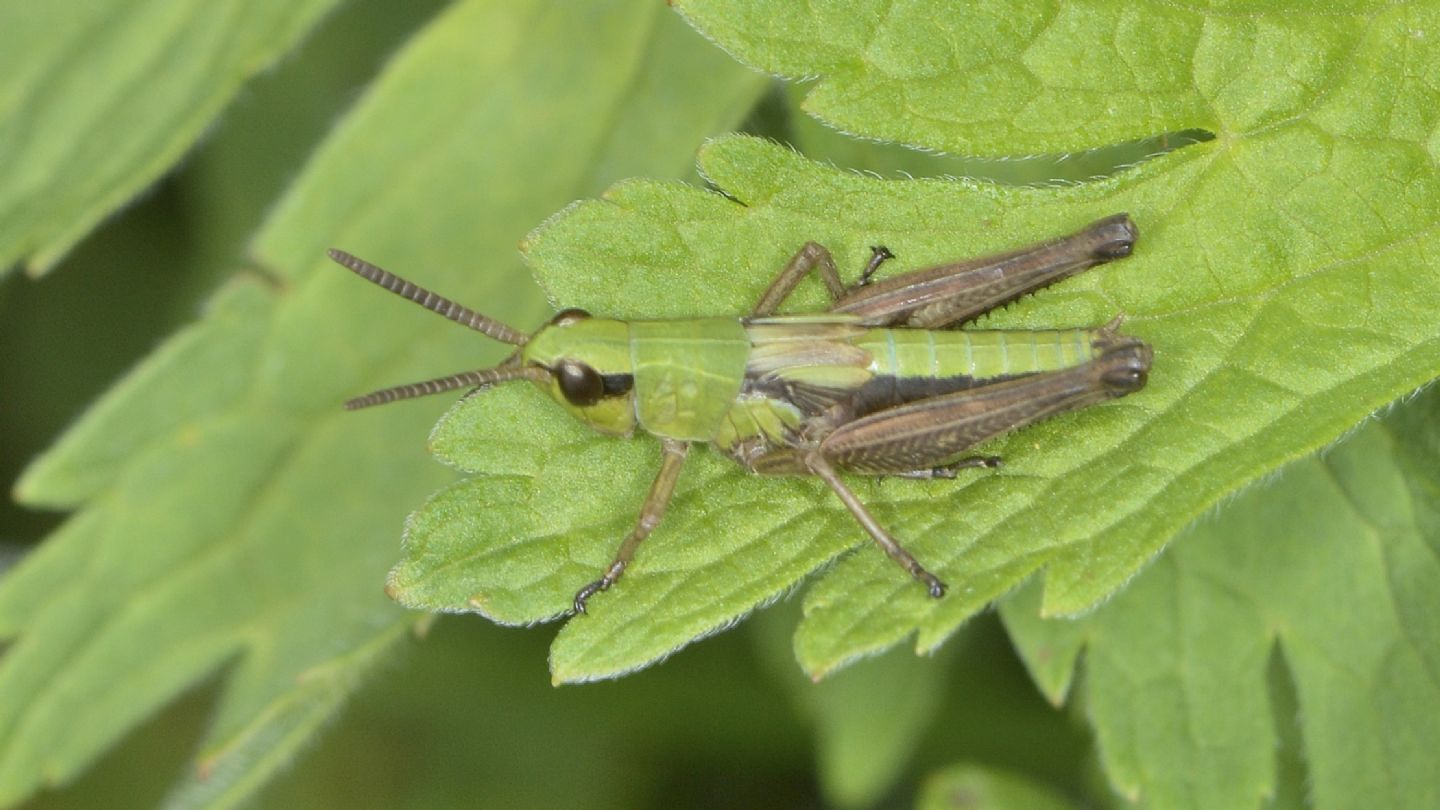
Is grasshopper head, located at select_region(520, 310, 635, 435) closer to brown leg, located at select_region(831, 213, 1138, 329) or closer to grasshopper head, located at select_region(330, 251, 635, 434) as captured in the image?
grasshopper head, located at select_region(330, 251, 635, 434)

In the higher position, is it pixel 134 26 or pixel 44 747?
pixel 134 26

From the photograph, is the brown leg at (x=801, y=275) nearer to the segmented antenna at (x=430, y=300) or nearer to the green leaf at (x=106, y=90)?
the segmented antenna at (x=430, y=300)

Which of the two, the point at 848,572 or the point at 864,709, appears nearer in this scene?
the point at 848,572

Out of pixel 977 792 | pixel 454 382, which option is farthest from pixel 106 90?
pixel 977 792

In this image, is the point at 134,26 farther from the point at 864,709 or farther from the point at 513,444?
the point at 864,709

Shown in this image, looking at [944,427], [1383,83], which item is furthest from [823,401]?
[1383,83]

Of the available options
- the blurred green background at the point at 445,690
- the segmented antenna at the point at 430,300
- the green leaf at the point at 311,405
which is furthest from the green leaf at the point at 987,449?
the blurred green background at the point at 445,690

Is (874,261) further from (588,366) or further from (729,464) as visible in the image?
(588,366)
